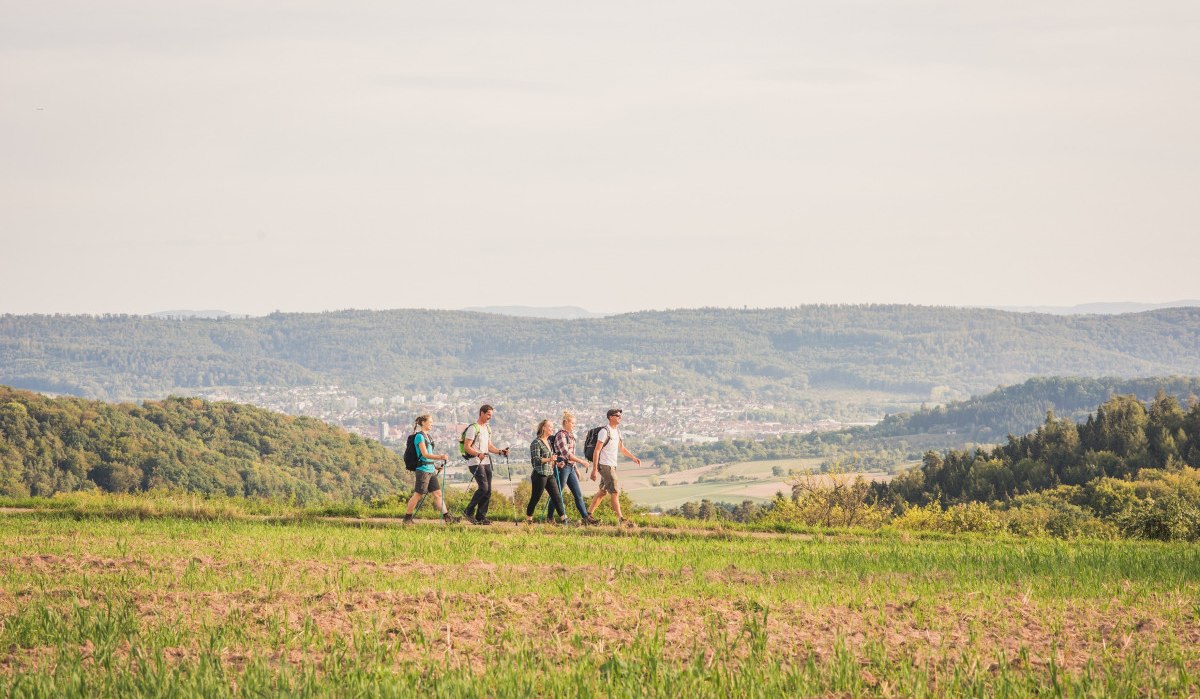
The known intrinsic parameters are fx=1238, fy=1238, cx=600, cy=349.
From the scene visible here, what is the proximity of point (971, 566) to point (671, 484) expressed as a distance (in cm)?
15508

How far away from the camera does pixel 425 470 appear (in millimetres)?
20750

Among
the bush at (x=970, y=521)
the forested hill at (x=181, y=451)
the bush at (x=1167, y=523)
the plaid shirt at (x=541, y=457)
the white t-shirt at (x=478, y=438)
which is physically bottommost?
the forested hill at (x=181, y=451)

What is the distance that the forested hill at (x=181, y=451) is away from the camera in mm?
69812

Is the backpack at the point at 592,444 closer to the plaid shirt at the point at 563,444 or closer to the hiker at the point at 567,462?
the hiker at the point at 567,462

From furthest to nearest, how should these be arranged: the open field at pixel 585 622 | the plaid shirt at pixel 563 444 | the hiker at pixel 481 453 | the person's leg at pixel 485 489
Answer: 1. the plaid shirt at pixel 563 444
2. the person's leg at pixel 485 489
3. the hiker at pixel 481 453
4. the open field at pixel 585 622

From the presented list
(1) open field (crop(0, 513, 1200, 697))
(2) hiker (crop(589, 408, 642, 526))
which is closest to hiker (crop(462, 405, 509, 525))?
(2) hiker (crop(589, 408, 642, 526))

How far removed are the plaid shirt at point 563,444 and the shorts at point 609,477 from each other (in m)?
0.64

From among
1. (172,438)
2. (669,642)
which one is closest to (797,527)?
(669,642)

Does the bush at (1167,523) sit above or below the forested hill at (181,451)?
above

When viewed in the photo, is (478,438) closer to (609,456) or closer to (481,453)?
(481,453)

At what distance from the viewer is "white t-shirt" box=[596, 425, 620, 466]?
2125 centimetres

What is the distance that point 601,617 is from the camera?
33.9 feet

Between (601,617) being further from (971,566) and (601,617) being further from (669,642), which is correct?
(971,566)

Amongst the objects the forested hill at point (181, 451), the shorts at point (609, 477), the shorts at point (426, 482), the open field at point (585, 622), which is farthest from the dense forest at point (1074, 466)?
the open field at point (585, 622)
